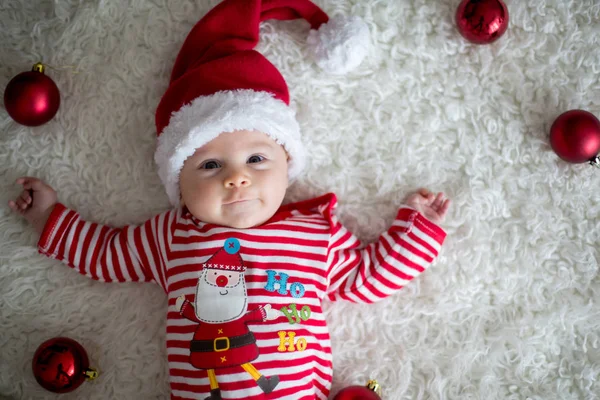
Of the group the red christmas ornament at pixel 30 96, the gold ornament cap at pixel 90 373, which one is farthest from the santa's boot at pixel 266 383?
the red christmas ornament at pixel 30 96

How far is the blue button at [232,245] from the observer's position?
1186mm

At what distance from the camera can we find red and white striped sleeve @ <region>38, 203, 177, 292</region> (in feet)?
4.16

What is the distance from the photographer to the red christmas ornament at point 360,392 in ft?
3.81

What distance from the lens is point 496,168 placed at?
1.31 m

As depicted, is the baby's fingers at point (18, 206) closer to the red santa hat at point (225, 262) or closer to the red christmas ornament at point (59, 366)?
the red christmas ornament at point (59, 366)

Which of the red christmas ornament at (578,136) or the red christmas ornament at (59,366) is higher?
the red christmas ornament at (578,136)

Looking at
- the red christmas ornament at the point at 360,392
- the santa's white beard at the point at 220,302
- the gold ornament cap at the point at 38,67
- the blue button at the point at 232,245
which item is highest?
the gold ornament cap at the point at 38,67

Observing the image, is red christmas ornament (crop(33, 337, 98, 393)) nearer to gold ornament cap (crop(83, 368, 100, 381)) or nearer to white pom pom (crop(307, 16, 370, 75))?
gold ornament cap (crop(83, 368, 100, 381))

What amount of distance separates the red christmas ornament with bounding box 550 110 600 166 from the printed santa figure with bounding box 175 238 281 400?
2.49 feet

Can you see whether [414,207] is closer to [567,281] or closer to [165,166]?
[567,281]

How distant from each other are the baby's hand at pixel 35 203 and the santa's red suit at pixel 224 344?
0.49 m

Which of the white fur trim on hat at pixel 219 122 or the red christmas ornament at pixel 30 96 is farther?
the red christmas ornament at pixel 30 96

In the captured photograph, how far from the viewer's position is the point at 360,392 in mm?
1168

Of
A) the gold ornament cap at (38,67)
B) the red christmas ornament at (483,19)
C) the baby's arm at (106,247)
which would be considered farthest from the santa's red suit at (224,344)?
the red christmas ornament at (483,19)
